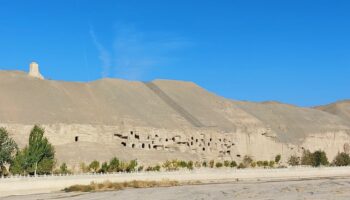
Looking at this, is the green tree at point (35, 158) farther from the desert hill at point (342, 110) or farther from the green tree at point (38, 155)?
the desert hill at point (342, 110)

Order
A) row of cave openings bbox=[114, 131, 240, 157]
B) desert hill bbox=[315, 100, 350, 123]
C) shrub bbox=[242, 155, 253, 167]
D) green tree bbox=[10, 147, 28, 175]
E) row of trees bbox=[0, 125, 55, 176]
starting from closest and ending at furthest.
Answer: green tree bbox=[10, 147, 28, 175] → row of trees bbox=[0, 125, 55, 176] → row of cave openings bbox=[114, 131, 240, 157] → shrub bbox=[242, 155, 253, 167] → desert hill bbox=[315, 100, 350, 123]

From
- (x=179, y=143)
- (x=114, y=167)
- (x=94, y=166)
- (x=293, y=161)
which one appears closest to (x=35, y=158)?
(x=94, y=166)

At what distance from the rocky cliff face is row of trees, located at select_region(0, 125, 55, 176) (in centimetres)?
918

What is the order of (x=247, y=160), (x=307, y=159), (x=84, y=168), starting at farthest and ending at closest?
1. (x=307, y=159)
2. (x=247, y=160)
3. (x=84, y=168)

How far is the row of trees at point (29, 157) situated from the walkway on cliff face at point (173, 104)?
4030 centimetres

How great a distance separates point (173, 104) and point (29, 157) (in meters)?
51.2

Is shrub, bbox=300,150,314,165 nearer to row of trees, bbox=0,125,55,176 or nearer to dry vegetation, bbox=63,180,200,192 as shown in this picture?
dry vegetation, bbox=63,180,200,192

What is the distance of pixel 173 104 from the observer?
350ft

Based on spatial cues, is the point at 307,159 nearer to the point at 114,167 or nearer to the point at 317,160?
the point at 317,160

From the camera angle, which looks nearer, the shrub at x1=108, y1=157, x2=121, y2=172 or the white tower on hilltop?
the shrub at x1=108, y1=157, x2=121, y2=172

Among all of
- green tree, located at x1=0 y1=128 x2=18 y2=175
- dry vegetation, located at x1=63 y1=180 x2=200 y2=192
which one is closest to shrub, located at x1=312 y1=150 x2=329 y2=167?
dry vegetation, located at x1=63 y1=180 x2=200 y2=192

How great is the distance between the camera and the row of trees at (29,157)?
57.0 metres

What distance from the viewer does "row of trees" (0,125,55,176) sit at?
2244 inches

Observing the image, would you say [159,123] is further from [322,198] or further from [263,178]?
[322,198]
